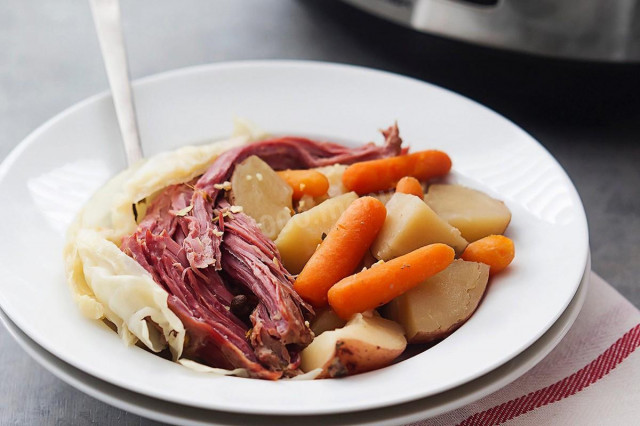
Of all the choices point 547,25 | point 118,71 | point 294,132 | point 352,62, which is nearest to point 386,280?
point 294,132

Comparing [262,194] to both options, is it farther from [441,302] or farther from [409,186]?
[441,302]

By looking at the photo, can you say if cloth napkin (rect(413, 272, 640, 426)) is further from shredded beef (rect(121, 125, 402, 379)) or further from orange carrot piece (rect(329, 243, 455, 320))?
shredded beef (rect(121, 125, 402, 379))

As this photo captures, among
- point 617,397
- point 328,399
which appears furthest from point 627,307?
point 328,399

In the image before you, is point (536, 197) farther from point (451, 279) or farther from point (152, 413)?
Result: point (152, 413)

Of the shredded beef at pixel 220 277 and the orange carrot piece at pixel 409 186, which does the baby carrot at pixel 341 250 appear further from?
the orange carrot piece at pixel 409 186

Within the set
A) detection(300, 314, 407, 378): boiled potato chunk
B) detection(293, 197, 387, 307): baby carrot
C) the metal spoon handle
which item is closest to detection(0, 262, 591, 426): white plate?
detection(300, 314, 407, 378): boiled potato chunk

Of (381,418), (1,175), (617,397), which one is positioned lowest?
(617,397)
